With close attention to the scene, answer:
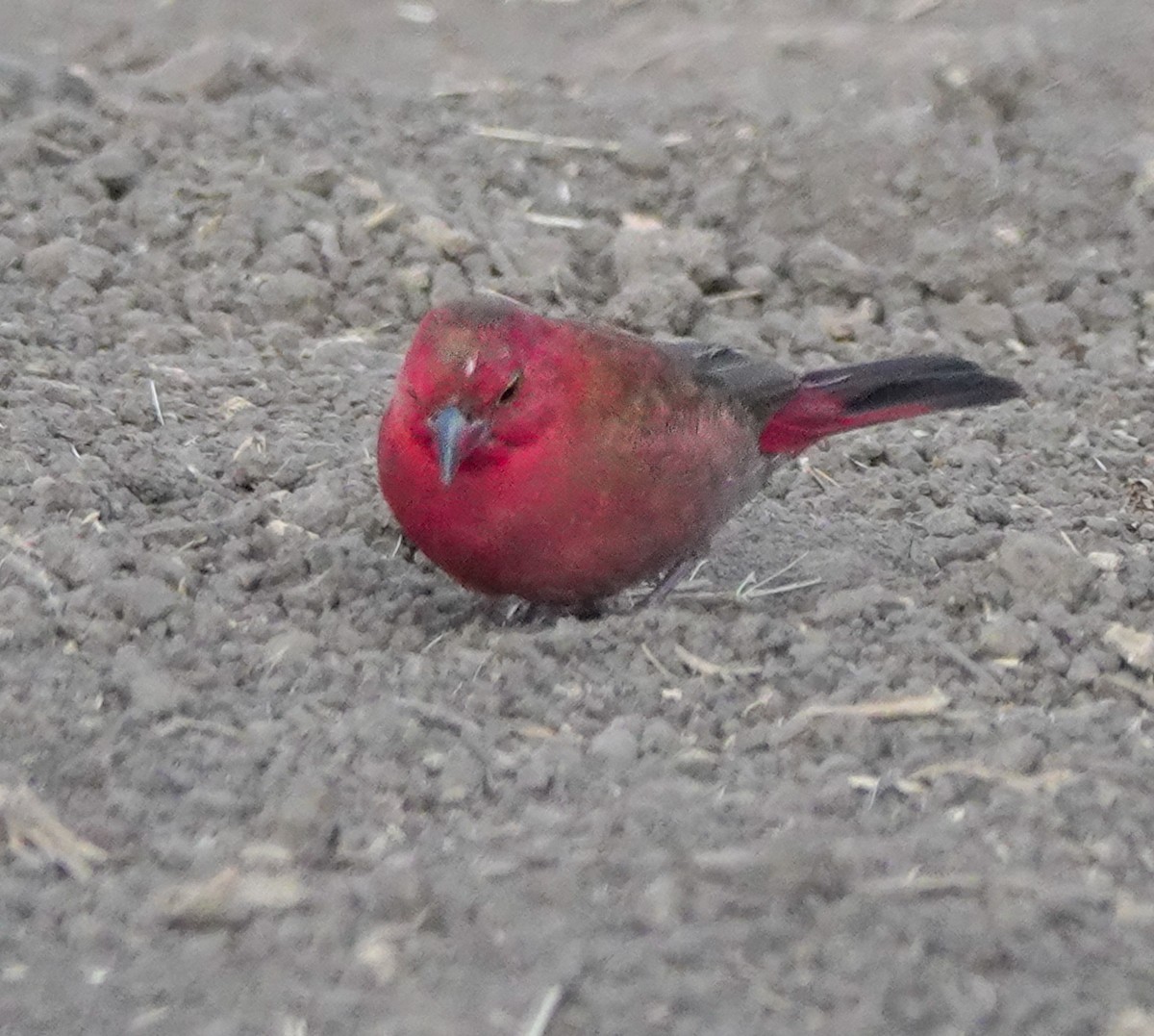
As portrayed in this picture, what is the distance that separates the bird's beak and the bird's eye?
0.07m

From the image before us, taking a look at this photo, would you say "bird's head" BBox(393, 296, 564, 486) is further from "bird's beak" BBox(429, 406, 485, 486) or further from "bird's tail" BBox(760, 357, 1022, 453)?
"bird's tail" BBox(760, 357, 1022, 453)

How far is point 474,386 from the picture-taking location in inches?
133

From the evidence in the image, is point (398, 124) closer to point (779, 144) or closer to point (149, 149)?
point (149, 149)

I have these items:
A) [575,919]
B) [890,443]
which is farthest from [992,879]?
[890,443]

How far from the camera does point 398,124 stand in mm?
6406

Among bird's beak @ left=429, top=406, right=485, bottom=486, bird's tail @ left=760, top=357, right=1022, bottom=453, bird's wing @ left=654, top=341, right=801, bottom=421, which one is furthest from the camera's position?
bird's tail @ left=760, top=357, right=1022, bottom=453

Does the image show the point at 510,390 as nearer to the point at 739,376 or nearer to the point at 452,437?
the point at 452,437

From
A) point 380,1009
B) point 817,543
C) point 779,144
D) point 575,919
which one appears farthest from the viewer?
point 779,144

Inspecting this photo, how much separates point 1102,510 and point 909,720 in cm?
149

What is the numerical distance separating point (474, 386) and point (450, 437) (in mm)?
118

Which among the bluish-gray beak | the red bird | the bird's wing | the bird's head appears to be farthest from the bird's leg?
the bluish-gray beak

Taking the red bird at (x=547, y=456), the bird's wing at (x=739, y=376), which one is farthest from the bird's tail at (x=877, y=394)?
the red bird at (x=547, y=456)

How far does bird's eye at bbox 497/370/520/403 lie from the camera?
3428mm

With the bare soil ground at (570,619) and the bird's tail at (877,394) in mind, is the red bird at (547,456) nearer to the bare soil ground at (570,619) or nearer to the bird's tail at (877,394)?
the bare soil ground at (570,619)
